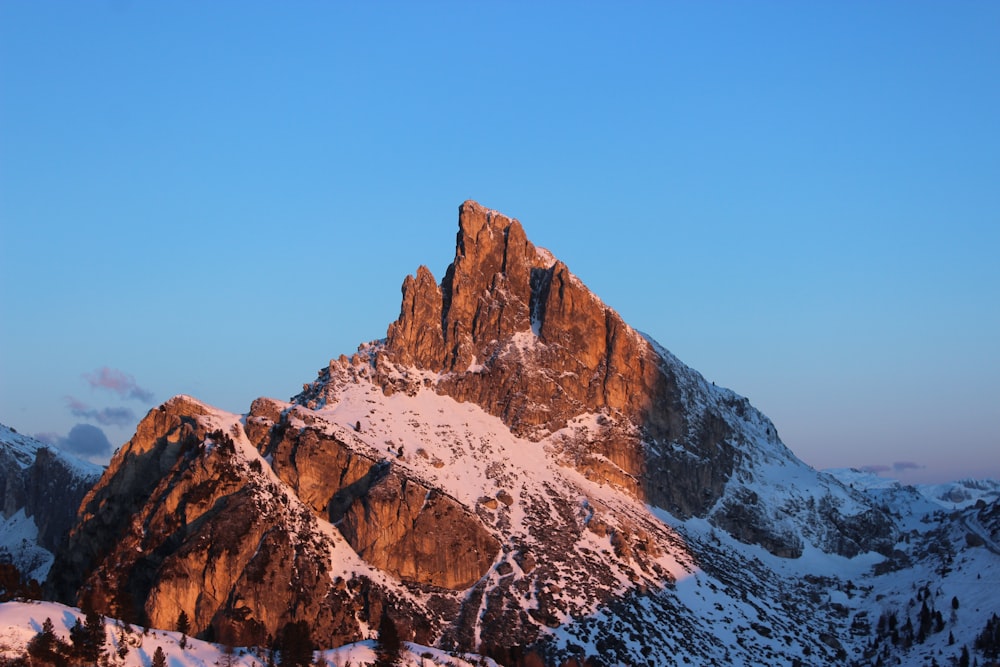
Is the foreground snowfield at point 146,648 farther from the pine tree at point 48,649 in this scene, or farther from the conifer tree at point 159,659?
the conifer tree at point 159,659

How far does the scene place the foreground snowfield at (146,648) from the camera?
169 metres

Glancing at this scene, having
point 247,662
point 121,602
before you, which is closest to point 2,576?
point 121,602

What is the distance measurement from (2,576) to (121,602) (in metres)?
19.5

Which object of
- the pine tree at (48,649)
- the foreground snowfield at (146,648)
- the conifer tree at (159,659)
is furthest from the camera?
the conifer tree at (159,659)

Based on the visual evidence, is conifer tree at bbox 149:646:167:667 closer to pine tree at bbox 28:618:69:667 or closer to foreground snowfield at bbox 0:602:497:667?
foreground snowfield at bbox 0:602:497:667

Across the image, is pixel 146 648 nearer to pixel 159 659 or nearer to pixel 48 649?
pixel 159 659

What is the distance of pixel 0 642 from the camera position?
164 metres

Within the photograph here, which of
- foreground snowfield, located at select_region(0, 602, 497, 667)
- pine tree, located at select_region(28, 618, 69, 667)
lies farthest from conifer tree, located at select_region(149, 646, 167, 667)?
pine tree, located at select_region(28, 618, 69, 667)

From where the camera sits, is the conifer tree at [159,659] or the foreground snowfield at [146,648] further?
the conifer tree at [159,659]

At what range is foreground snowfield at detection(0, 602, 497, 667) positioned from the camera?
168625mm

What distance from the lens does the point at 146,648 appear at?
598 ft

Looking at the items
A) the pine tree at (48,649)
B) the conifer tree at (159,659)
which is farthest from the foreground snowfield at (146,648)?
the conifer tree at (159,659)

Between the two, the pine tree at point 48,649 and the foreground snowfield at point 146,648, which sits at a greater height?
the foreground snowfield at point 146,648

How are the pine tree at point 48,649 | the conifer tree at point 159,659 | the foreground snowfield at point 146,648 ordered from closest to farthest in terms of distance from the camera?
the pine tree at point 48,649
the foreground snowfield at point 146,648
the conifer tree at point 159,659
